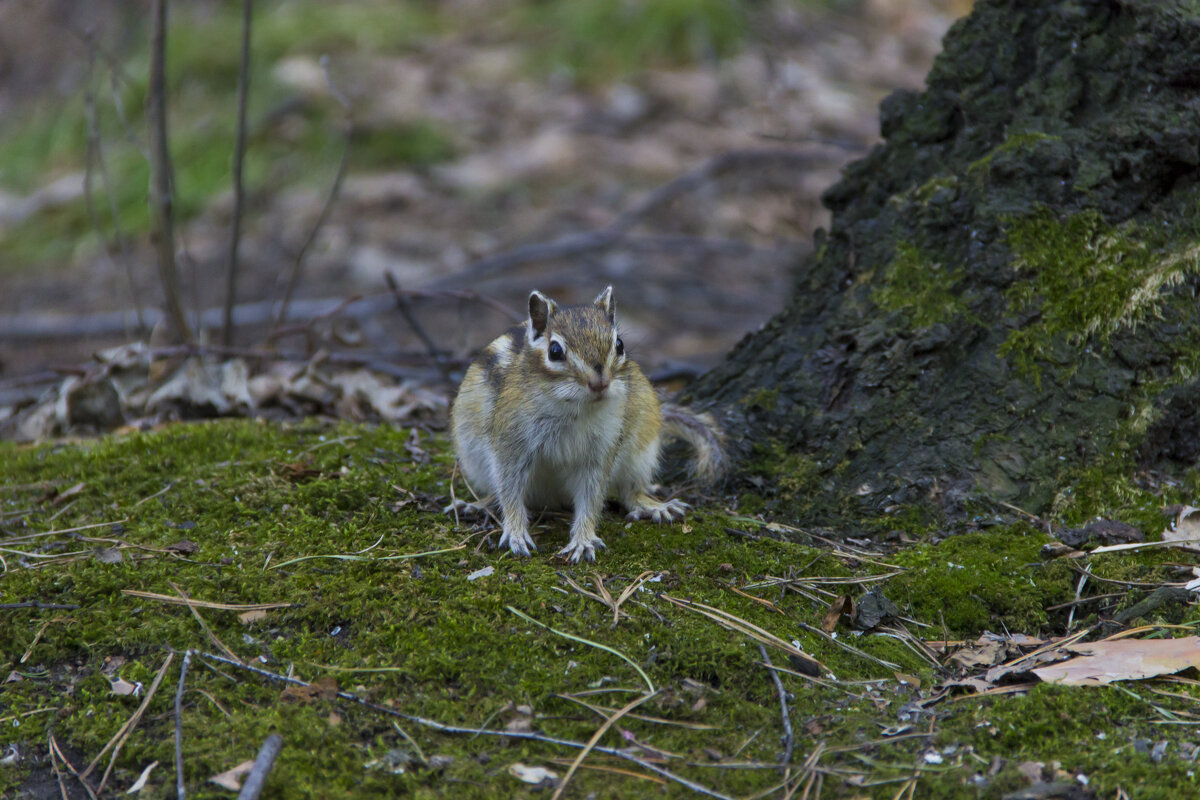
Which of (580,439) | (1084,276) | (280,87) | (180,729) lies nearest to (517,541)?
A: (580,439)

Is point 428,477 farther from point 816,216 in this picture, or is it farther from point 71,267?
point 71,267

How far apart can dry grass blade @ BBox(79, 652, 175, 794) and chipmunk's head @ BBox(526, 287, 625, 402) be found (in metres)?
1.55

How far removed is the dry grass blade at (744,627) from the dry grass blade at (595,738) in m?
0.42

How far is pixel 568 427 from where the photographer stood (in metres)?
3.79

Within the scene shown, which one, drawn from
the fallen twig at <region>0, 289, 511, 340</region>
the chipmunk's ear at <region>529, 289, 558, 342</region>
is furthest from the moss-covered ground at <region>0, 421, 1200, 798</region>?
the fallen twig at <region>0, 289, 511, 340</region>

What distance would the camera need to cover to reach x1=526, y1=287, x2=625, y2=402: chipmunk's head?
355 centimetres

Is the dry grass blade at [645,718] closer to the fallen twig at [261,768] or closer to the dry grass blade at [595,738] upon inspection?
the dry grass blade at [595,738]

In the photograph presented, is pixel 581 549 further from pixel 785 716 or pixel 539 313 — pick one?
pixel 785 716

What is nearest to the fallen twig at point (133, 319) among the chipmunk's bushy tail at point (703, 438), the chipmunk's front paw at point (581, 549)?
the chipmunk's bushy tail at point (703, 438)

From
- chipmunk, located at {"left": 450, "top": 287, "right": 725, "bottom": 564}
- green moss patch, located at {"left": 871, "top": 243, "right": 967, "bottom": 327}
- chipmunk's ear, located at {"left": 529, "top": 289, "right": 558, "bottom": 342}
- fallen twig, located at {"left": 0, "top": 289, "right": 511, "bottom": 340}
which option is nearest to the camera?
chipmunk, located at {"left": 450, "top": 287, "right": 725, "bottom": 564}

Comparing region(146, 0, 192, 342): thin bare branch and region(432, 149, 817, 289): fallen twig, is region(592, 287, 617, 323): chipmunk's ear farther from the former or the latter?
region(432, 149, 817, 289): fallen twig

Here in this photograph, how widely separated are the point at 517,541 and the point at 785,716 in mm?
1264

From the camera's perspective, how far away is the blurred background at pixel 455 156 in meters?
8.50

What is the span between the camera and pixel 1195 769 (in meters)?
2.44
